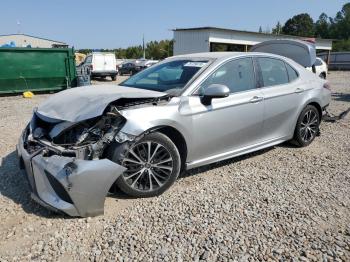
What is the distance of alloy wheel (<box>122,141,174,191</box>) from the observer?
371 centimetres

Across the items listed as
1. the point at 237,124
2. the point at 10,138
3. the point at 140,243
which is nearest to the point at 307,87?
the point at 237,124

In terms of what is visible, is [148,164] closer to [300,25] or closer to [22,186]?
[22,186]

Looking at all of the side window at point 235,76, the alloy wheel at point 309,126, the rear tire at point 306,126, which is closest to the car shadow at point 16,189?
the side window at point 235,76

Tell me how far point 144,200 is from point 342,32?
98.0 meters

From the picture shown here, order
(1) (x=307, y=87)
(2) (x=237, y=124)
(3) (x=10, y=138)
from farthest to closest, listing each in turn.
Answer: (3) (x=10, y=138)
(1) (x=307, y=87)
(2) (x=237, y=124)

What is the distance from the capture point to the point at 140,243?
3055 millimetres

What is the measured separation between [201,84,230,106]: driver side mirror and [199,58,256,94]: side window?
140 millimetres

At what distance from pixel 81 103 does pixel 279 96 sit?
2.87 meters

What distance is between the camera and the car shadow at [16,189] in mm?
3572

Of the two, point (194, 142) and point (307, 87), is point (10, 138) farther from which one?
point (307, 87)

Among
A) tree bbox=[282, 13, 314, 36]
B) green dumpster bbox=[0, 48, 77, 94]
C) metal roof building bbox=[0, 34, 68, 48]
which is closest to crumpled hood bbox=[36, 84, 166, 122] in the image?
green dumpster bbox=[0, 48, 77, 94]

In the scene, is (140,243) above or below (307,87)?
below

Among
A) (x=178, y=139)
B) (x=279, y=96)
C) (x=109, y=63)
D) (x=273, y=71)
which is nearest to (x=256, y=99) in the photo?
(x=279, y=96)

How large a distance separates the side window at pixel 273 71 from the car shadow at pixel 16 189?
334 centimetres
